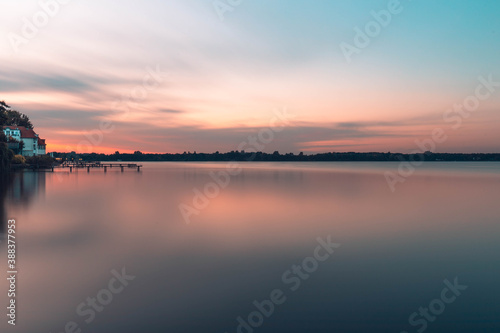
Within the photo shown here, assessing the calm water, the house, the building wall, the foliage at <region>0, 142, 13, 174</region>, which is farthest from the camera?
the building wall

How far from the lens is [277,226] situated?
2227cm

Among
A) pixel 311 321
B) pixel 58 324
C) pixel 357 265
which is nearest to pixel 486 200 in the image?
pixel 357 265

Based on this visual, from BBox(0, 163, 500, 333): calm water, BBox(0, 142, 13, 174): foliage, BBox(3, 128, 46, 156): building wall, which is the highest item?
BBox(3, 128, 46, 156): building wall

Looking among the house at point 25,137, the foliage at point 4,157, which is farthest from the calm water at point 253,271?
the house at point 25,137

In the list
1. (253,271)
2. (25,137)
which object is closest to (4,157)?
(25,137)

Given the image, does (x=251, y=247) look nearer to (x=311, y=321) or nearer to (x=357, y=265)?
(x=357, y=265)

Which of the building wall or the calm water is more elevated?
the building wall

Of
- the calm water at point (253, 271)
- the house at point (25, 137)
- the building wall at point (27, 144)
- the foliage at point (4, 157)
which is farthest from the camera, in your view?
the building wall at point (27, 144)

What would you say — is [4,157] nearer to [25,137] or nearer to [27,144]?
[25,137]

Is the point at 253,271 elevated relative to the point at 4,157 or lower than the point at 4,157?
lower

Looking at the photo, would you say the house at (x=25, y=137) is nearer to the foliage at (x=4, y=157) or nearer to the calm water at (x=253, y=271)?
the foliage at (x=4, y=157)

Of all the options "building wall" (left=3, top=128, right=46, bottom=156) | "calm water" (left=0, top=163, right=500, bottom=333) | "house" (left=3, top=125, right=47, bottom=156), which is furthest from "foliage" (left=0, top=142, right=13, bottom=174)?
"building wall" (left=3, top=128, right=46, bottom=156)

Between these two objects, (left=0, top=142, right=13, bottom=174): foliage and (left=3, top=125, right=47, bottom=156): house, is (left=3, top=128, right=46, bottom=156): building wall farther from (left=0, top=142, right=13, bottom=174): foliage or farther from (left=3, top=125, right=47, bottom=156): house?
(left=0, top=142, right=13, bottom=174): foliage

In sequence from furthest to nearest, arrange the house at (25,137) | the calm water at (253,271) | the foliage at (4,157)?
the house at (25,137) < the foliage at (4,157) < the calm water at (253,271)
